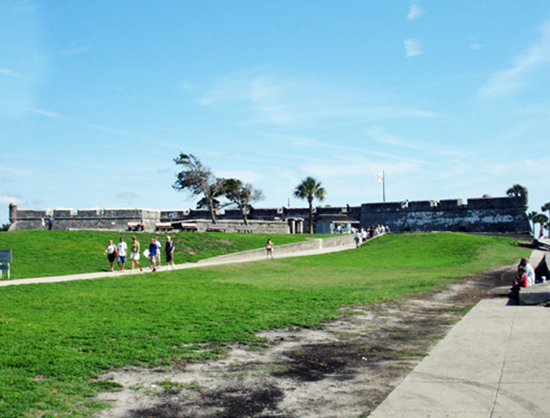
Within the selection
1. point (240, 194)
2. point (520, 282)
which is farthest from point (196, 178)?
point (520, 282)

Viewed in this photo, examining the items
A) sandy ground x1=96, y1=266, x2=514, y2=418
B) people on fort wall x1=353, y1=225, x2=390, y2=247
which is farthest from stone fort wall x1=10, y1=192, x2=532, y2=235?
sandy ground x1=96, y1=266, x2=514, y2=418

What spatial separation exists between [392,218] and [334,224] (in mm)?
5462

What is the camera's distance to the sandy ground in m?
4.77

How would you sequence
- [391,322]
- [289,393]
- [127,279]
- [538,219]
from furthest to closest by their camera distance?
1. [538,219]
2. [127,279]
3. [391,322]
4. [289,393]

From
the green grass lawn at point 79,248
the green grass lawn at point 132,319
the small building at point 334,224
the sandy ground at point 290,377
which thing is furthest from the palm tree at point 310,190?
the sandy ground at point 290,377

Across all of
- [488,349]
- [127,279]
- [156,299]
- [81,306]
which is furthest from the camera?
[127,279]

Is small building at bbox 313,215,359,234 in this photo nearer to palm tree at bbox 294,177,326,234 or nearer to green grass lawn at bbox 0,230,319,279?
palm tree at bbox 294,177,326,234

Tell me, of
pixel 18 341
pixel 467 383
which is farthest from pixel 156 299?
pixel 467 383

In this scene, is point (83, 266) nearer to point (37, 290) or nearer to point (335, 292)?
point (37, 290)

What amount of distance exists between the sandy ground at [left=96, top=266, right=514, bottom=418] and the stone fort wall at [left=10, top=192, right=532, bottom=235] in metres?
32.7

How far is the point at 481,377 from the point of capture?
5516 mm

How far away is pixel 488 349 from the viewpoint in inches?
266

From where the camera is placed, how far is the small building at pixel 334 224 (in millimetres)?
51219

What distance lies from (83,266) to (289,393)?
17.8 meters
